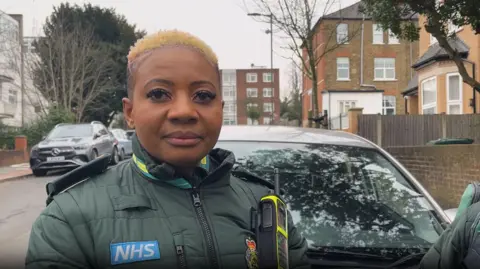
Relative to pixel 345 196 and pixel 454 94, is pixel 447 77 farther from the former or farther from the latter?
pixel 345 196

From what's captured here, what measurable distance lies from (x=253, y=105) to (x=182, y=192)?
145 feet

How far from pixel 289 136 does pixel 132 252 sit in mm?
2323

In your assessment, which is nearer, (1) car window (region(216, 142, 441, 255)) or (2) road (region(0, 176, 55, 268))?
(1) car window (region(216, 142, 441, 255))

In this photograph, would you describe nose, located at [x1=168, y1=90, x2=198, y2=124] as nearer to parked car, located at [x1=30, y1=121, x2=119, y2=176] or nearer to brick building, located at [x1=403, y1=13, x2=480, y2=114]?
parked car, located at [x1=30, y1=121, x2=119, y2=176]

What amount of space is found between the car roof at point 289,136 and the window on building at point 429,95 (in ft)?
61.1

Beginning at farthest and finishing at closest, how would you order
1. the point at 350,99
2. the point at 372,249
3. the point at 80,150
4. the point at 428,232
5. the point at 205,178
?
the point at 350,99 → the point at 80,150 → the point at 428,232 → the point at 372,249 → the point at 205,178

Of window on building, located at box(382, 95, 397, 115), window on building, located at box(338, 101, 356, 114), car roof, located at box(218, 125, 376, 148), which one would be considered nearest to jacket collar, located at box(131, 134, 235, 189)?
car roof, located at box(218, 125, 376, 148)

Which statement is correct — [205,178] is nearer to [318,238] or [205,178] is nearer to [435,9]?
[318,238]

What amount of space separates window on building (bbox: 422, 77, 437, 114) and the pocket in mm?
21093

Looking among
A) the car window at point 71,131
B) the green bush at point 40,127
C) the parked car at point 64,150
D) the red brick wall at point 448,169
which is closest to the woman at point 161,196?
the red brick wall at point 448,169

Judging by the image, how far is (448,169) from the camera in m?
9.02

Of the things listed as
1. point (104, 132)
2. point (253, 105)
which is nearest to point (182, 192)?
point (104, 132)

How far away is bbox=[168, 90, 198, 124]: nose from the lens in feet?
4.19

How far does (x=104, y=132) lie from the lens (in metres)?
16.3
